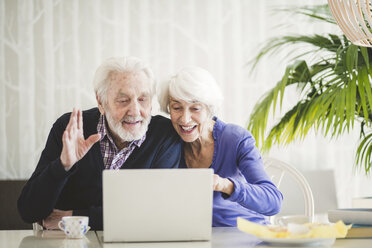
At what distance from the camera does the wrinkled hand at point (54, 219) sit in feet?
6.46

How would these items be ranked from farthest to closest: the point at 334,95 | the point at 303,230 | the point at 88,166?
the point at 334,95
the point at 88,166
the point at 303,230

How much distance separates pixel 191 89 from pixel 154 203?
2.37 feet

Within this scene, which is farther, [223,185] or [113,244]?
[223,185]

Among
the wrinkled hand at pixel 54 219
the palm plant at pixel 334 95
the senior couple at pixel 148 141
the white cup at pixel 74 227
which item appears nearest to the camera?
the white cup at pixel 74 227

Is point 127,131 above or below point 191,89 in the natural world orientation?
below

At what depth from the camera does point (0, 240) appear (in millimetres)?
1605

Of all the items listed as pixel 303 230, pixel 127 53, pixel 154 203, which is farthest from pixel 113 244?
pixel 127 53

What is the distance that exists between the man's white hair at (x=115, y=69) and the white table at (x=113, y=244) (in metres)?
0.63

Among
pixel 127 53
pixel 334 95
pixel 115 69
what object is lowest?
pixel 334 95

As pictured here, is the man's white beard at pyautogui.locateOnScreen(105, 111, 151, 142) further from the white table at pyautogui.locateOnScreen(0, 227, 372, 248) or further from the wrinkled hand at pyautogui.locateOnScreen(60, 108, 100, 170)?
the white table at pyautogui.locateOnScreen(0, 227, 372, 248)

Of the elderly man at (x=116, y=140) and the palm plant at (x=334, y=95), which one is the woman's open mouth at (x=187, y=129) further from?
the palm plant at (x=334, y=95)

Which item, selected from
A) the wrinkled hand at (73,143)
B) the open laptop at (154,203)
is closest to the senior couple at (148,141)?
the wrinkled hand at (73,143)

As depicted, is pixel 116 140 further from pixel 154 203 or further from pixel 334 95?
pixel 334 95

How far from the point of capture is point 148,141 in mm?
2152
